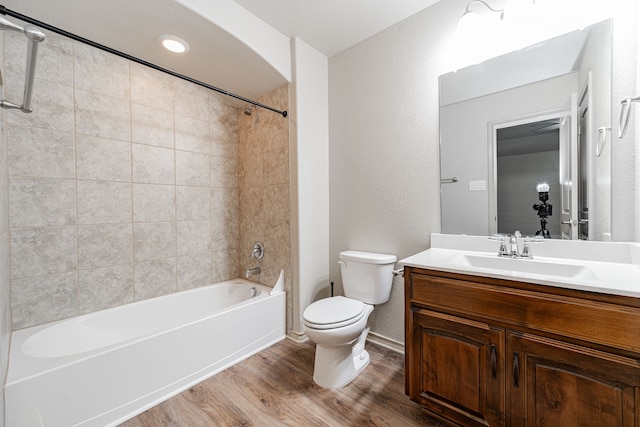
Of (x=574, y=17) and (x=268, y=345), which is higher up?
(x=574, y=17)

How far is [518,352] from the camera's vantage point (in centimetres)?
105

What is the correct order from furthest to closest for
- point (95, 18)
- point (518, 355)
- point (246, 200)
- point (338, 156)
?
point (246, 200)
point (338, 156)
point (95, 18)
point (518, 355)

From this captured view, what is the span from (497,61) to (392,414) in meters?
2.08

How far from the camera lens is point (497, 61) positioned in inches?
62.5

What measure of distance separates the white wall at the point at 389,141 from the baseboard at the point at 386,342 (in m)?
0.04

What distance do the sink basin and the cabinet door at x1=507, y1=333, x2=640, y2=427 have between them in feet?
1.08

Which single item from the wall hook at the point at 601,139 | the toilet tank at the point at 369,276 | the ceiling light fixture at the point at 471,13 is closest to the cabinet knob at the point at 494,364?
the toilet tank at the point at 369,276

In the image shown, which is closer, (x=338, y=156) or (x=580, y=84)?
(x=580, y=84)

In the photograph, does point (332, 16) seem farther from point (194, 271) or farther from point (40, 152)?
point (194, 271)

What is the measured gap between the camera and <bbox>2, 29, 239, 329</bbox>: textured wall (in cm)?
159

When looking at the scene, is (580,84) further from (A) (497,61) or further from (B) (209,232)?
(B) (209,232)

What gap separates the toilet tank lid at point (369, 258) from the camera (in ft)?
6.11

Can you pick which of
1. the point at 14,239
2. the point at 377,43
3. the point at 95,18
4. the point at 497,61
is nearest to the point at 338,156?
the point at 377,43

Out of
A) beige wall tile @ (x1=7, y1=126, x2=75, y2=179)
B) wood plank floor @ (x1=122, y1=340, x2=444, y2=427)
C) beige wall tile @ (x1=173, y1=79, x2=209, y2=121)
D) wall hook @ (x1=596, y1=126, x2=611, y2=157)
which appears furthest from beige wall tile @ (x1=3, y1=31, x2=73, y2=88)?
wall hook @ (x1=596, y1=126, x2=611, y2=157)
